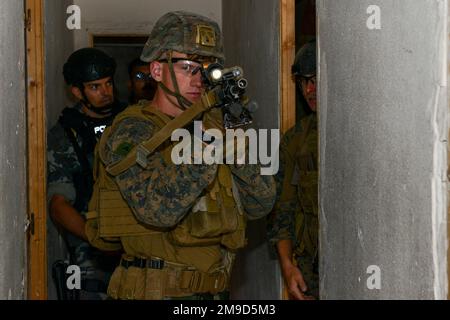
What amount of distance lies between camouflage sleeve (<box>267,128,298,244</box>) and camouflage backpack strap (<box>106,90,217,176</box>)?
0.97 m

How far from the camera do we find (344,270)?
2324 mm

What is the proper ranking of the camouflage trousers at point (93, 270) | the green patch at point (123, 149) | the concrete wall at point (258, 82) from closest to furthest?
1. the green patch at point (123, 149)
2. the concrete wall at point (258, 82)
3. the camouflage trousers at point (93, 270)

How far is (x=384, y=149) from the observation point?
188cm

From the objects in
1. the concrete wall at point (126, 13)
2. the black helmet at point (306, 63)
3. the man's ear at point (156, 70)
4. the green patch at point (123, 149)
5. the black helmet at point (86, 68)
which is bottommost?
the green patch at point (123, 149)

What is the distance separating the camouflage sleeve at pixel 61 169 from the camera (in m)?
3.92

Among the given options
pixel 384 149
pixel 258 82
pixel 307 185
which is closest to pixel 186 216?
pixel 307 185

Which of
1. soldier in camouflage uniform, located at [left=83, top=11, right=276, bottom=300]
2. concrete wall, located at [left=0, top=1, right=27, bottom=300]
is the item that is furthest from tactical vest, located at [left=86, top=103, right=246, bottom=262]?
concrete wall, located at [left=0, top=1, right=27, bottom=300]

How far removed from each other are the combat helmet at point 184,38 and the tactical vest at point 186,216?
0.23 metres

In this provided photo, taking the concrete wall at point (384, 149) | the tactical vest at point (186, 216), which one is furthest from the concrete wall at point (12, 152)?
the concrete wall at point (384, 149)

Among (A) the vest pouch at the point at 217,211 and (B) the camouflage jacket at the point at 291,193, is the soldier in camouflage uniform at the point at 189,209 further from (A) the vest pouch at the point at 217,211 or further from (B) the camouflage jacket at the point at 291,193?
(B) the camouflage jacket at the point at 291,193

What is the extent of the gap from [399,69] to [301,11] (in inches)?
156

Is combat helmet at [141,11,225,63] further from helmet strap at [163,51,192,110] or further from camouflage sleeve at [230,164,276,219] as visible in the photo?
camouflage sleeve at [230,164,276,219]

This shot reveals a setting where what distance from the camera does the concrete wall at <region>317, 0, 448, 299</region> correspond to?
1556 millimetres

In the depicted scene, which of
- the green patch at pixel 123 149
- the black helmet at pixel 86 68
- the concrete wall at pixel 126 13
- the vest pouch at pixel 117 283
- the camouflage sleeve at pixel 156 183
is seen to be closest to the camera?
the camouflage sleeve at pixel 156 183
